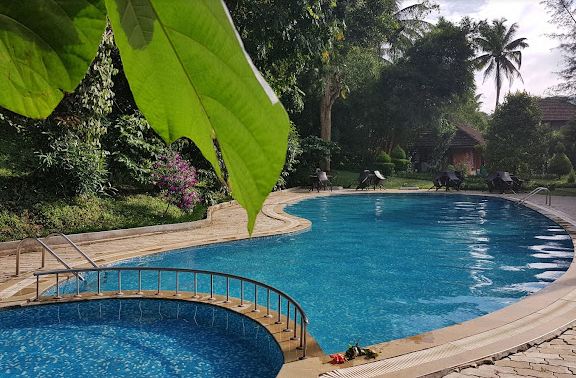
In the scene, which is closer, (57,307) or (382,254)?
(57,307)

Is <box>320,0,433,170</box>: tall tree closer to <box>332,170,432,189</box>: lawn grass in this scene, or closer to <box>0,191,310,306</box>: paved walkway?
<box>332,170,432,189</box>: lawn grass

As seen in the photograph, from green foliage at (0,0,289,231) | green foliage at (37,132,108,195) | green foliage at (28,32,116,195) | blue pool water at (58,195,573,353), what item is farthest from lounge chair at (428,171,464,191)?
green foliage at (0,0,289,231)

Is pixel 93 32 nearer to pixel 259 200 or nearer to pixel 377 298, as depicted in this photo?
pixel 259 200

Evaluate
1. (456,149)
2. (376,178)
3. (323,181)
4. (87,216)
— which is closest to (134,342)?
(87,216)

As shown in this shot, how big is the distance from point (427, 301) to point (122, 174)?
11.9 metres

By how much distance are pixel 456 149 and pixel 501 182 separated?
17689 millimetres

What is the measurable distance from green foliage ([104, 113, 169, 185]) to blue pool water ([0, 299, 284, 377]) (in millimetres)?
8572

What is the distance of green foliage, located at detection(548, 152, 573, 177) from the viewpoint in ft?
120

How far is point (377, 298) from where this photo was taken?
30.3 feet

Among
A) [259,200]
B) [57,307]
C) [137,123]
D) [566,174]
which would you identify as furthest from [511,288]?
Result: [566,174]

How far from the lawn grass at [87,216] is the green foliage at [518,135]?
24482 mm

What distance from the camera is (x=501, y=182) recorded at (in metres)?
27.3

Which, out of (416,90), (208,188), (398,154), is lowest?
(208,188)

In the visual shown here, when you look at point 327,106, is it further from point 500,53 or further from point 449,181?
point 500,53
